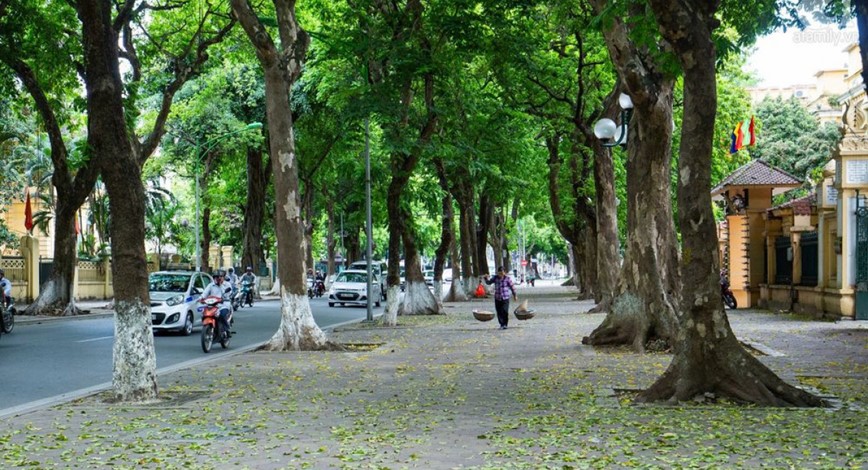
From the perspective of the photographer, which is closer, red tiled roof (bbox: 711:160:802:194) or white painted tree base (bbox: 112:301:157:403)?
white painted tree base (bbox: 112:301:157:403)

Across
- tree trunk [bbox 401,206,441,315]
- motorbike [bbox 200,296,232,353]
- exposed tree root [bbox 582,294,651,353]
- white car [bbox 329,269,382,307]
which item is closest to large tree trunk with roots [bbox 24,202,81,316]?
tree trunk [bbox 401,206,441,315]

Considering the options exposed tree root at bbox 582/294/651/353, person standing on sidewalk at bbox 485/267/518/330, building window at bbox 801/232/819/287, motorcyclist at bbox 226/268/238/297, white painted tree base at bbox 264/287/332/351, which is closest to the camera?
white painted tree base at bbox 264/287/332/351

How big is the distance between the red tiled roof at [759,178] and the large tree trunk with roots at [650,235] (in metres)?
15.9

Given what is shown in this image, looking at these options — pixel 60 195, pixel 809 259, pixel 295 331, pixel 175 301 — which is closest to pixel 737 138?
pixel 809 259

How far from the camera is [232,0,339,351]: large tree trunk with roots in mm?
18328

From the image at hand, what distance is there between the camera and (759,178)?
33.3 m

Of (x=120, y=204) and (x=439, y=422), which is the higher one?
(x=120, y=204)

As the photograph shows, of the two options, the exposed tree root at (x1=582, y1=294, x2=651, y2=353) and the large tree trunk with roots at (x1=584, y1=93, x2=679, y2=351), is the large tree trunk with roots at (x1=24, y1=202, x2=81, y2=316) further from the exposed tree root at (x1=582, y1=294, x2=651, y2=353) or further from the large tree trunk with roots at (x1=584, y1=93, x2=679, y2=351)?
the large tree trunk with roots at (x1=584, y1=93, x2=679, y2=351)

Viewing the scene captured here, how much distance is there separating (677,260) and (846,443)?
382 inches

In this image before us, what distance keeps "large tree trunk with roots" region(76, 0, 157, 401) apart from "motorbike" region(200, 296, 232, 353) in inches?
282

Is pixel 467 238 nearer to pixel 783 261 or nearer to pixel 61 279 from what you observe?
pixel 783 261

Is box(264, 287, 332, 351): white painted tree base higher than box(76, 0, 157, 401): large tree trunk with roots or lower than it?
lower

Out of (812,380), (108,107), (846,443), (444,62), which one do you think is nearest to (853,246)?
(444,62)

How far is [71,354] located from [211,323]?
253 cm
